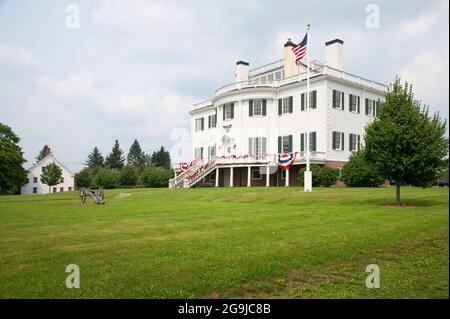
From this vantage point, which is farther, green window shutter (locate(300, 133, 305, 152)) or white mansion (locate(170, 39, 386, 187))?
green window shutter (locate(300, 133, 305, 152))

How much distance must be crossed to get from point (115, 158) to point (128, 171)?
57570mm

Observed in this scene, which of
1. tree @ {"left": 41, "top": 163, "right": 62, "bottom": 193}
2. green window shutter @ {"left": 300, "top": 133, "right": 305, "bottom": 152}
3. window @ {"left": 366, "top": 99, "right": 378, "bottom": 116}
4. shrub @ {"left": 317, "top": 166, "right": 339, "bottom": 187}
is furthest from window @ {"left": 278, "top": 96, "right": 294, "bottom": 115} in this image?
tree @ {"left": 41, "top": 163, "right": 62, "bottom": 193}

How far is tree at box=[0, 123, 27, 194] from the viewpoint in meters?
51.6

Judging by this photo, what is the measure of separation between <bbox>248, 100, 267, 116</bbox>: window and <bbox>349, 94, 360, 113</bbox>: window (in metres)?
8.10

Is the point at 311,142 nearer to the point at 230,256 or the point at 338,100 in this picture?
the point at 338,100

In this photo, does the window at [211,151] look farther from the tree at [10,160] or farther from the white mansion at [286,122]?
the tree at [10,160]

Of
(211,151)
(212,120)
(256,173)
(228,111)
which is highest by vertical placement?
(228,111)

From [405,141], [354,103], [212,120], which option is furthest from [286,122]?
[405,141]

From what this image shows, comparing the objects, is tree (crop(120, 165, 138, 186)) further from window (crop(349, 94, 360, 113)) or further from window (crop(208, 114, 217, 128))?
window (crop(349, 94, 360, 113))

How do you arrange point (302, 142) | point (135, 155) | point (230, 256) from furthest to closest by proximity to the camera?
point (135, 155) → point (302, 142) → point (230, 256)

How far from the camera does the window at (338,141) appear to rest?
35.4 metres

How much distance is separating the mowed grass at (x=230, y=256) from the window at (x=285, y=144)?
79.5 ft

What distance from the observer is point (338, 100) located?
35875 millimetres

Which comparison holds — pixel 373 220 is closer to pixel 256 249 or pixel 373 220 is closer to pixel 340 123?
pixel 256 249
